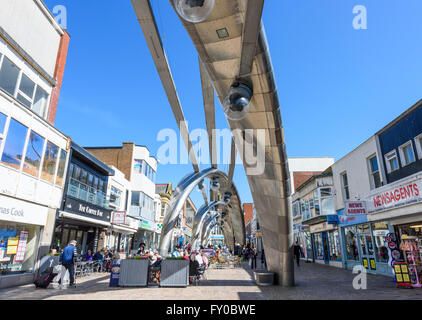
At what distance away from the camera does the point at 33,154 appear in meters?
12.9

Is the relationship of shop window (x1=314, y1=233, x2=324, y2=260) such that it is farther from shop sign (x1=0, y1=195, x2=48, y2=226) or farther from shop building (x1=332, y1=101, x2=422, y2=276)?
shop sign (x1=0, y1=195, x2=48, y2=226)

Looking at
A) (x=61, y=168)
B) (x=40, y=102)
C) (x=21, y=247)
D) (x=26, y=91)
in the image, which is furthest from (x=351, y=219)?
(x=26, y=91)

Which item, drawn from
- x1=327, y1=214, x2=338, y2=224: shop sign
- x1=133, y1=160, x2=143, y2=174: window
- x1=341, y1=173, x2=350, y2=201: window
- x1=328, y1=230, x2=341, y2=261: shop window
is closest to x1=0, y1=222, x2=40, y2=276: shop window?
x1=133, y1=160, x2=143, y2=174: window

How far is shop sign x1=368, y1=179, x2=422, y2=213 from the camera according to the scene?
1180cm

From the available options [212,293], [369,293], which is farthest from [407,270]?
[212,293]

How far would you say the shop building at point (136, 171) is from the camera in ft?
94.8

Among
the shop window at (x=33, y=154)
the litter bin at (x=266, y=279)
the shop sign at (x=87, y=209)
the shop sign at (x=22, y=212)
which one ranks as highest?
the shop window at (x=33, y=154)

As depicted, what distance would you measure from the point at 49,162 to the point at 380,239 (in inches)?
705

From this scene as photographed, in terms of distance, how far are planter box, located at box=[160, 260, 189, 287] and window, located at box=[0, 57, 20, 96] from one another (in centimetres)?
1008

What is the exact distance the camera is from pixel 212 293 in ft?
31.3

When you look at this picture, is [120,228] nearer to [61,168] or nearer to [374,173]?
[61,168]

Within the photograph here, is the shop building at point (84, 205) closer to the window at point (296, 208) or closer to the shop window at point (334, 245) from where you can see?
the shop window at point (334, 245)

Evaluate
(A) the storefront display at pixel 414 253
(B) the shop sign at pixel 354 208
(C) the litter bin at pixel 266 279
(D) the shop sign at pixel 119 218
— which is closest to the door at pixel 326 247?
(B) the shop sign at pixel 354 208

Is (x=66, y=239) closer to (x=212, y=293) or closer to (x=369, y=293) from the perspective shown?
(x=212, y=293)
